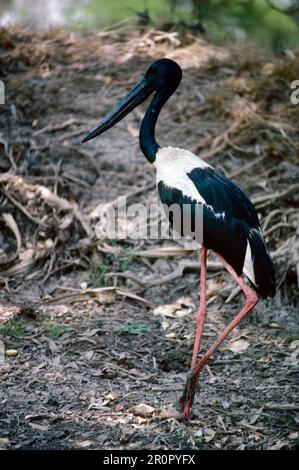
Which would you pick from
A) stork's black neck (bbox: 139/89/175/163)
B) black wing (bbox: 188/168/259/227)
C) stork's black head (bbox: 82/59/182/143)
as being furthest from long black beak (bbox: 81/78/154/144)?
black wing (bbox: 188/168/259/227)

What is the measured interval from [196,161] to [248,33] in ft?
16.2

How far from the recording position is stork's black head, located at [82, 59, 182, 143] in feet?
14.8

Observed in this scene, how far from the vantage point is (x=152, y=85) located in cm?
459

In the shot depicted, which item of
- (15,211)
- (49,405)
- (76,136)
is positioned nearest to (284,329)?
(49,405)

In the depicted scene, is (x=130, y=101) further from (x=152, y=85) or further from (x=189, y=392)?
(x=189, y=392)

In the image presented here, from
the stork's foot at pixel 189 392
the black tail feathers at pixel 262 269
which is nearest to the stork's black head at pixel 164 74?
the black tail feathers at pixel 262 269

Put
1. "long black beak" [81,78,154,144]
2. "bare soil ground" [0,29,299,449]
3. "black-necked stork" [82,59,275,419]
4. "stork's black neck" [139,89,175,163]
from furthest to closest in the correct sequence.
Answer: "long black beak" [81,78,154,144] → "stork's black neck" [139,89,175,163] → "black-necked stork" [82,59,275,419] → "bare soil ground" [0,29,299,449]

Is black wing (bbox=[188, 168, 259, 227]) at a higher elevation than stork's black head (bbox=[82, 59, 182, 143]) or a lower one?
lower

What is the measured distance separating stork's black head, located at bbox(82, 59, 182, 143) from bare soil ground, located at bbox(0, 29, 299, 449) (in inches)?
49.8

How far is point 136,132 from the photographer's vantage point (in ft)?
22.3

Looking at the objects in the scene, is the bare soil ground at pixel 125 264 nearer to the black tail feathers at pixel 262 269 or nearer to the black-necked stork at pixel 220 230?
the black-necked stork at pixel 220 230

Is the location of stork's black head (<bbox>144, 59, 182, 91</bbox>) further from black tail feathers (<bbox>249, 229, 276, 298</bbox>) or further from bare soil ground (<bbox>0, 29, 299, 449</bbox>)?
bare soil ground (<bbox>0, 29, 299, 449</bbox>)

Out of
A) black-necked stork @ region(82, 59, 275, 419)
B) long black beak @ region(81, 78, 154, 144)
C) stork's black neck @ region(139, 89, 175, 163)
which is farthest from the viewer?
long black beak @ region(81, 78, 154, 144)

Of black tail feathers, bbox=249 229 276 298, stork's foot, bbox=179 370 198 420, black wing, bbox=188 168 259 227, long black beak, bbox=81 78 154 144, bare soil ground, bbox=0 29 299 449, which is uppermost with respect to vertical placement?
long black beak, bbox=81 78 154 144
